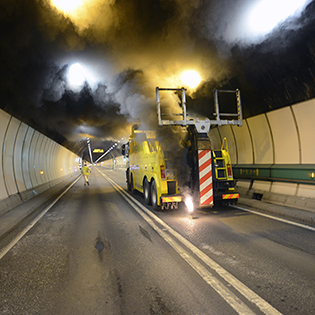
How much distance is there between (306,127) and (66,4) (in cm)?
777

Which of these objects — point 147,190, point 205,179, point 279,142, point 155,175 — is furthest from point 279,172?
point 147,190

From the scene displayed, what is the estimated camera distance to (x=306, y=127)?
309 inches

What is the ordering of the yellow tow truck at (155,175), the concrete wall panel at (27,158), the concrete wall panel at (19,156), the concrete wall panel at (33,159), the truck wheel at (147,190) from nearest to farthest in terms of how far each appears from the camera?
the yellow tow truck at (155,175), the truck wheel at (147,190), the concrete wall panel at (19,156), the concrete wall panel at (27,158), the concrete wall panel at (33,159)

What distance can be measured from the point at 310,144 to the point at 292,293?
5922 mm

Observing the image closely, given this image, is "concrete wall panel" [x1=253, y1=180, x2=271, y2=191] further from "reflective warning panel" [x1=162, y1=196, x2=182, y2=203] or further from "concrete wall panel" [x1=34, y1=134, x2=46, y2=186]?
"concrete wall panel" [x1=34, y1=134, x2=46, y2=186]

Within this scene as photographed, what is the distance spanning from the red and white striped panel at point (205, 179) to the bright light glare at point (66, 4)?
211 inches

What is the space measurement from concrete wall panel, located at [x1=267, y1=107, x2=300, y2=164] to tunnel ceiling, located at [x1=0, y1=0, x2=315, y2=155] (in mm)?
329

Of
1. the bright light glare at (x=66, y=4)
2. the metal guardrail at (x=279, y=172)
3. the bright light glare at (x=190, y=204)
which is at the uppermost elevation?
the bright light glare at (x=66, y=4)

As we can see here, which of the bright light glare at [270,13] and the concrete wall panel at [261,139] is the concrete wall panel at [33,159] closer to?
the concrete wall panel at [261,139]

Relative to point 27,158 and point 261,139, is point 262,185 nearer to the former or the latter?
point 261,139

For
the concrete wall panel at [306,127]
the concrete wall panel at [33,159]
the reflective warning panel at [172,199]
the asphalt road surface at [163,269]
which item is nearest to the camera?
the asphalt road surface at [163,269]

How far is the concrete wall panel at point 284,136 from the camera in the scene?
27.4 ft

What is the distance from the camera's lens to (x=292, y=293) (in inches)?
123

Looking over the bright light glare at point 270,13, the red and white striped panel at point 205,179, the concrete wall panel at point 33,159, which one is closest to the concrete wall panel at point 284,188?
the red and white striped panel at point 205,179
